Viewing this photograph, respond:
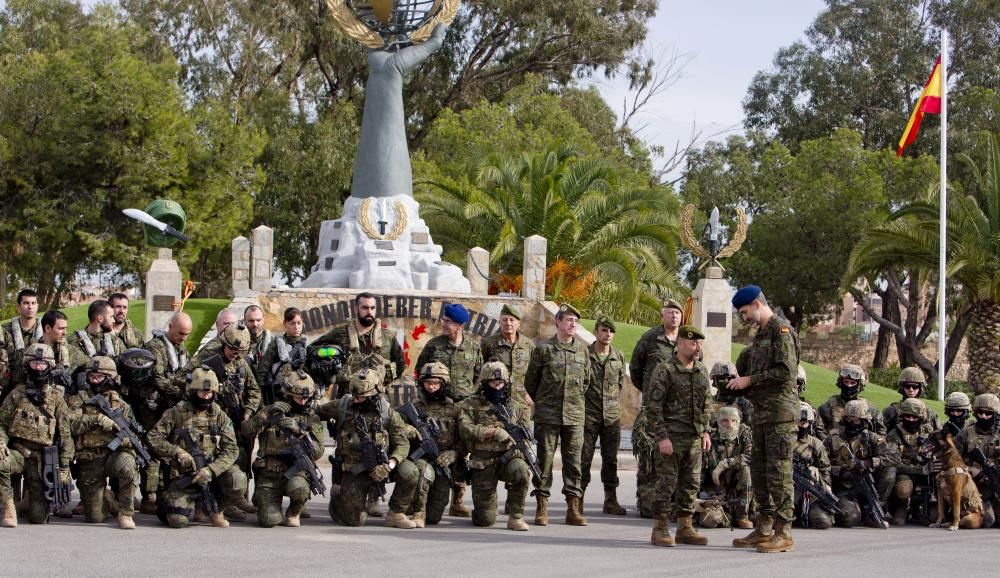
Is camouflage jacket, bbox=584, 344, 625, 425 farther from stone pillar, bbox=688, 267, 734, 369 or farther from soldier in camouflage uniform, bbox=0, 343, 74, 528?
stone pillar, bbox=688, 267, 734, 369

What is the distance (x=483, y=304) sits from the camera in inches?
825

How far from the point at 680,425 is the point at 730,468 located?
155cm

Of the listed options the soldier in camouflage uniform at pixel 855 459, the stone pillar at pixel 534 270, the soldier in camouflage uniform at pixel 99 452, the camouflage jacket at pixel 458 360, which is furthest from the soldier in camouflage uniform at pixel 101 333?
the stone pillar at pixel 534 270

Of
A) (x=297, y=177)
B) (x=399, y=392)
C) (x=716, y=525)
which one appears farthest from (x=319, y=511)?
(x=297, y=177)

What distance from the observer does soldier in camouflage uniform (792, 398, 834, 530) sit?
10867 millimetres

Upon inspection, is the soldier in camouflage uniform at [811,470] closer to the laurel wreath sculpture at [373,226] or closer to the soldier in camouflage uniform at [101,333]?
the soldier in camouflage uniform at [101,333]

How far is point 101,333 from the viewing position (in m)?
11.2

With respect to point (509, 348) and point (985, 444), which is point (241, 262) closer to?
point (509, 348)

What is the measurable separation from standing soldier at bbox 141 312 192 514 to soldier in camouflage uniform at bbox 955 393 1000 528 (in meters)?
6.68

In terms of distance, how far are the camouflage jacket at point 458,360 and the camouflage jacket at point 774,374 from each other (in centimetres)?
278

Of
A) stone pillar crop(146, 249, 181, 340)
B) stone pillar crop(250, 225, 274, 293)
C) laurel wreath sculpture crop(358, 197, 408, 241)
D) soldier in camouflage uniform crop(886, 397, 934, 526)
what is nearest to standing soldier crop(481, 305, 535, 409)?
soldier in camouflage uniform crop(886, 397, 934, 526)

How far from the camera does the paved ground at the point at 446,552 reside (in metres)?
8.28

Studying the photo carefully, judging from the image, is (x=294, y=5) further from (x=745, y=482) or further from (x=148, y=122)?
(x=745, y=482)

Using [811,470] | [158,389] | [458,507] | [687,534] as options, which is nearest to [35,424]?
[158,389]
